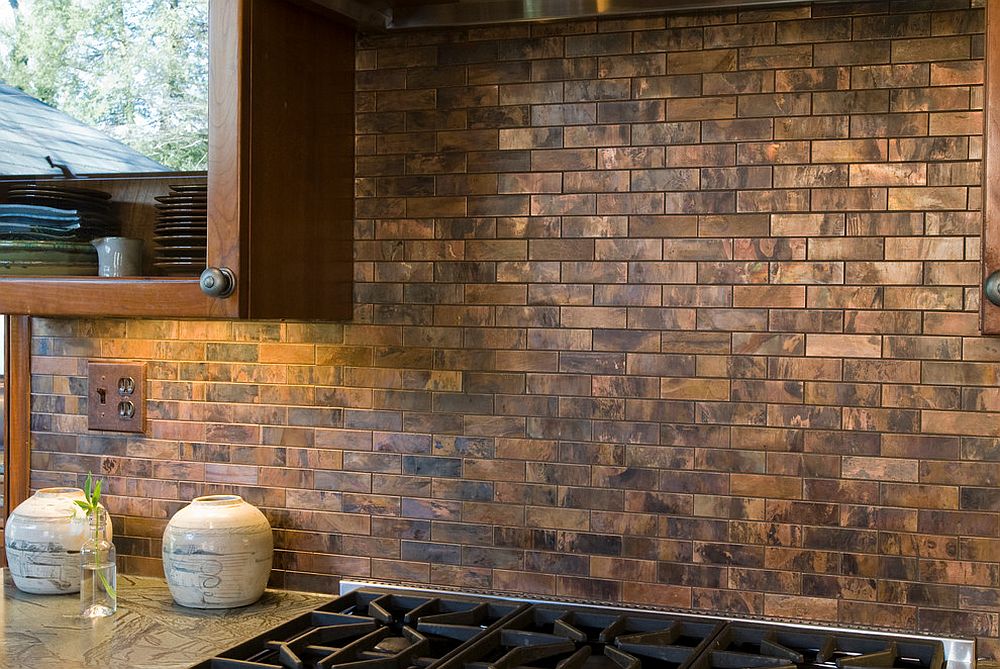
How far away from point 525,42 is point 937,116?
71 centimetres

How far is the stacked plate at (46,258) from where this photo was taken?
1.82 m

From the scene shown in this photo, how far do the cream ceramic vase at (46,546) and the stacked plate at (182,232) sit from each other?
56 centimetres

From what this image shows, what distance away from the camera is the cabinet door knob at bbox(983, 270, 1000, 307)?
1351 mm

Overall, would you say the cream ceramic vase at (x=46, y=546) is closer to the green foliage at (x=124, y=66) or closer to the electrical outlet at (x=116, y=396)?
the electrical outlet at (x=116, y=396)

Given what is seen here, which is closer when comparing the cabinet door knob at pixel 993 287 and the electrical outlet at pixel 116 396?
the cabinet door knob at pixel 993 287

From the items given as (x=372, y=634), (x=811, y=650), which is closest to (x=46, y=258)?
(x=372, y=634)

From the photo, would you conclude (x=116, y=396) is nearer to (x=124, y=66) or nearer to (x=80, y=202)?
(x=80, y=202)

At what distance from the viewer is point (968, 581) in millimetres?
1709

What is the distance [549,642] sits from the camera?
1.64 m

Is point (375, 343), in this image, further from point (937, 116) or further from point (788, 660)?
point (937, 116)

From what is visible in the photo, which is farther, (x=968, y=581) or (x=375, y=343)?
(x=375, y=343)

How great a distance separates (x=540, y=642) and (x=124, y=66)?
1170 millimetres

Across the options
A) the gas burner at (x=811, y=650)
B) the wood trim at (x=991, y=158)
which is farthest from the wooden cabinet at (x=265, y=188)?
the wood trim at (x=991, y=158)

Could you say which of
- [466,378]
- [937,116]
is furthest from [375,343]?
[937,116]
